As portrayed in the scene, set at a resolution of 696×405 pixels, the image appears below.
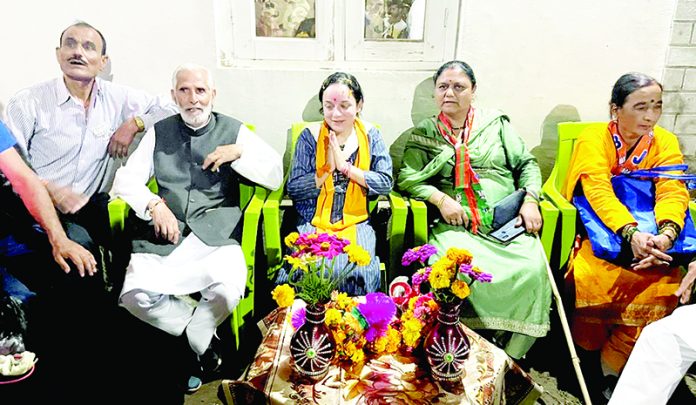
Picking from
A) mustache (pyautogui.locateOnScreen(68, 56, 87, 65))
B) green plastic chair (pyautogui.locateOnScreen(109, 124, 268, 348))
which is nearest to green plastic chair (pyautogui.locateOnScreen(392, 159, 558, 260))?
green plastic chair (pyautogui.locateOnScreen(109, 124, 268, 348))

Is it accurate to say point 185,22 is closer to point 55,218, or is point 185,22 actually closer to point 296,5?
point 296,5

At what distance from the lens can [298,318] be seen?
2.12 m

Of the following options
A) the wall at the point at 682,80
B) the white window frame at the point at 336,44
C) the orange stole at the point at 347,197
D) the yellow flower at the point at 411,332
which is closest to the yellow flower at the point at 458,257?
the yellow flower at the point at 411,332

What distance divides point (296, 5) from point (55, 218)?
1878 millimetres

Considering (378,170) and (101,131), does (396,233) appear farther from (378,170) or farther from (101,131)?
(101,131)

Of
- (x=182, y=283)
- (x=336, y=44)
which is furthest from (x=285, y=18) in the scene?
(x=182, y=283)

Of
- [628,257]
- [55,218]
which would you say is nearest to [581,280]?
[628,257]

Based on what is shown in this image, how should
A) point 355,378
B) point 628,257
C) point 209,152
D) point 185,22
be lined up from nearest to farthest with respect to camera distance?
point 355,378 < point 628,257 < point 209,152 < point 185,22

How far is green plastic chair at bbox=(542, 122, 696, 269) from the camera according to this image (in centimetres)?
293

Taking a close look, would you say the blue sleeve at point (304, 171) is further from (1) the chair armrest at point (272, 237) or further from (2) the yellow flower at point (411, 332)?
(2) the yellow flower at point (411, 332)

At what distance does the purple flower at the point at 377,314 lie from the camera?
6.77 ft

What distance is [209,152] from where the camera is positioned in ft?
9.77

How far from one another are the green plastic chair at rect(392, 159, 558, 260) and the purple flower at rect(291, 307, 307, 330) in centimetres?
98

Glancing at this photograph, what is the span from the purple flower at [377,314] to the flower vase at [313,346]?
0.17 meters
